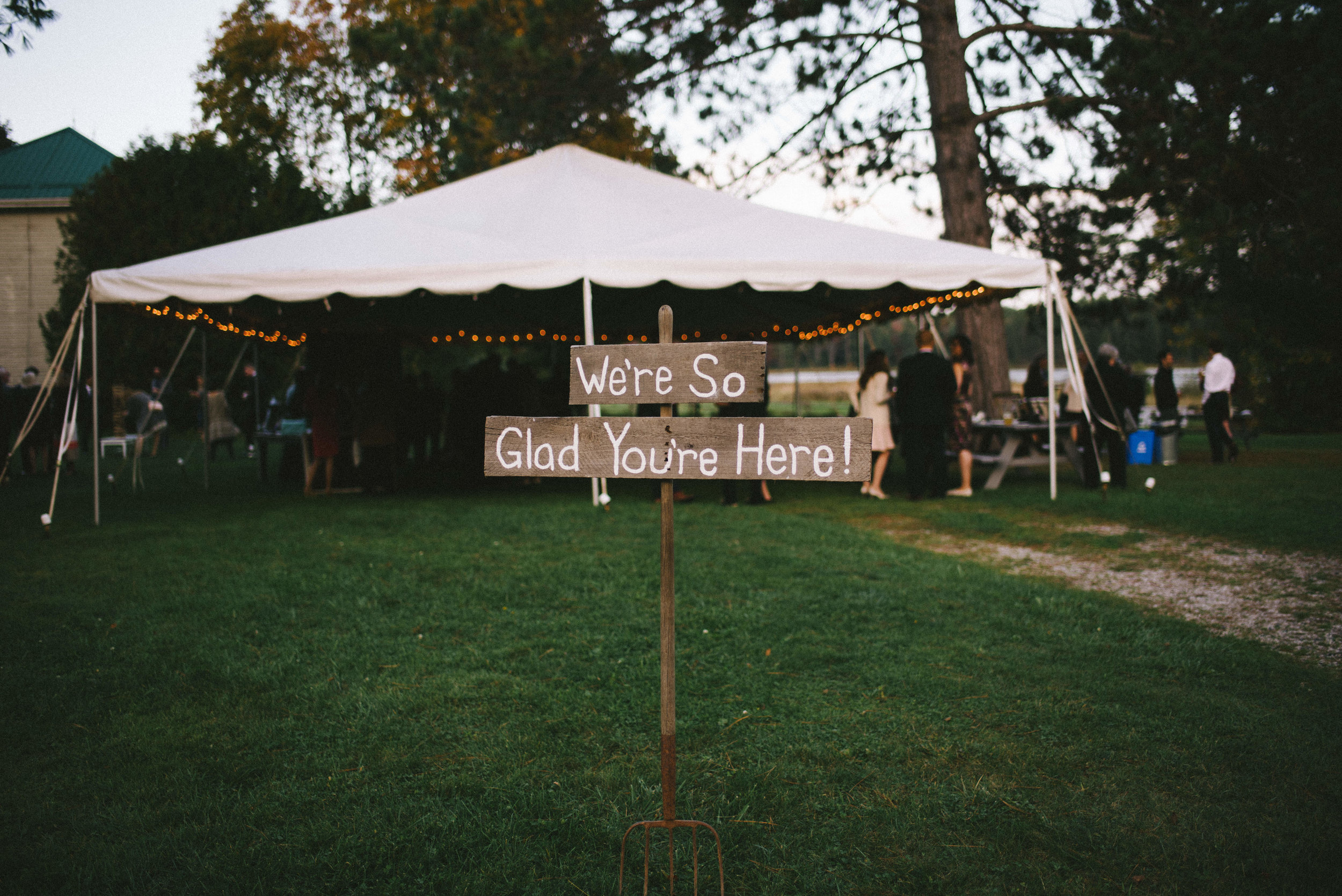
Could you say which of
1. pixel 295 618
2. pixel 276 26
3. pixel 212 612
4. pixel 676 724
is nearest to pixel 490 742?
pixel 676 724

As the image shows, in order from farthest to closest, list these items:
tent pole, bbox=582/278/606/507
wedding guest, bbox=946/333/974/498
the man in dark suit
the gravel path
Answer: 1. wedding guest, bbox=946/333/974/498
2. the man in dark suit
3. tent pole, bbox=582/278/606/507
4. the gravel path

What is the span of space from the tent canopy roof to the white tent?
14mm

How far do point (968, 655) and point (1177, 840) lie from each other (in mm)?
1536

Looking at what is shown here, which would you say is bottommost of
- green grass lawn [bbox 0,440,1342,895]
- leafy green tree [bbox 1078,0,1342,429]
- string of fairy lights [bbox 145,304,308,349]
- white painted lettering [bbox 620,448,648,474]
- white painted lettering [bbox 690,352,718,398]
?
green grass lawn [bbox 0,440,1342,895]

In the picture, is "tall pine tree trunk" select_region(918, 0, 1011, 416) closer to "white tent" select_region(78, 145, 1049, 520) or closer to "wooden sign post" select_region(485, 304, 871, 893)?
"white tent" select_region(78, 145, 1049, 520)

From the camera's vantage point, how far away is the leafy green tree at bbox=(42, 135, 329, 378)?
18.9 m

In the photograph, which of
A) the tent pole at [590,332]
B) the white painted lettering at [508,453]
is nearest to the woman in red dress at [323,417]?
the tent pole at [590,332]

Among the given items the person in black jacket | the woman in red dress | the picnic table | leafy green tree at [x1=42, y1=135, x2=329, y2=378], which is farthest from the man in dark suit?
leafy green tree at [x1=42, y1=135, x2=329, y2=378]

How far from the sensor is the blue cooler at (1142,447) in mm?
12242

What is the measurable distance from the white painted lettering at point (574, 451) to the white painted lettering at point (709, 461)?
317mm

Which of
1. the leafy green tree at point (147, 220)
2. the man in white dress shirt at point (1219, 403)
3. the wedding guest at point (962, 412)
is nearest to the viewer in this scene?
the wedding guest at point (962, 412)

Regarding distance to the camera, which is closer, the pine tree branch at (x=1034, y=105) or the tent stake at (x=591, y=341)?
the tent stake at (x=591, y=341)

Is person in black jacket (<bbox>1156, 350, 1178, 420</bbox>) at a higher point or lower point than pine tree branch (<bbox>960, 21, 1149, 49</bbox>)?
lower

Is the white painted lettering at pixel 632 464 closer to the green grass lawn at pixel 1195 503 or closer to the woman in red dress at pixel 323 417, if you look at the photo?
the green grass lawn at pixel 1195 503
